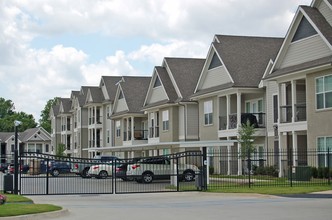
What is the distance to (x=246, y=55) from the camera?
4612 cm

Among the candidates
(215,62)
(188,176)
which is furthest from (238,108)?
(188,176)

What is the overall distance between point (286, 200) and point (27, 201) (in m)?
9.68

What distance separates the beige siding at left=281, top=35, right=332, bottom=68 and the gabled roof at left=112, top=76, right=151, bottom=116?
88.5 ft

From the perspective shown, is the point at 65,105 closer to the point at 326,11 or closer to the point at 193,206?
the point at 326,11

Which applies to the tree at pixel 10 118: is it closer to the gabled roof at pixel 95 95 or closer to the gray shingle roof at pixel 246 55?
the gabled roof at pixel 95 95

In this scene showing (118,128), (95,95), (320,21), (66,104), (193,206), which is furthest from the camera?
(66,104)

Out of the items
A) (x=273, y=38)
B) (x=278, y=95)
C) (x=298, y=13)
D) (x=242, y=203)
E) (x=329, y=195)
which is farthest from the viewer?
(x=273, y=38)

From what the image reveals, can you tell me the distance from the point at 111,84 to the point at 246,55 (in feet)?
101

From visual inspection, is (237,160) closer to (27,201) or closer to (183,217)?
(27,201)

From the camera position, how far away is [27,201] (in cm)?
2280

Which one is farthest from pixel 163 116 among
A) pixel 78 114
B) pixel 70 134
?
pixel 70 134

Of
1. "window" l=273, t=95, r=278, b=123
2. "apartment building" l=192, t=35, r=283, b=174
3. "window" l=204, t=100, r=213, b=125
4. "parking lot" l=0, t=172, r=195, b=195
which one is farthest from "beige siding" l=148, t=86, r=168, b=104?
"window" l=273, t=95, r=278, b=123

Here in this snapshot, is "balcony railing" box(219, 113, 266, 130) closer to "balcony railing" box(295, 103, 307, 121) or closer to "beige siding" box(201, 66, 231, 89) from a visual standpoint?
"beige siding" box(201, 66, 231, 89)

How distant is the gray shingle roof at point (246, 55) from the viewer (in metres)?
43.7
